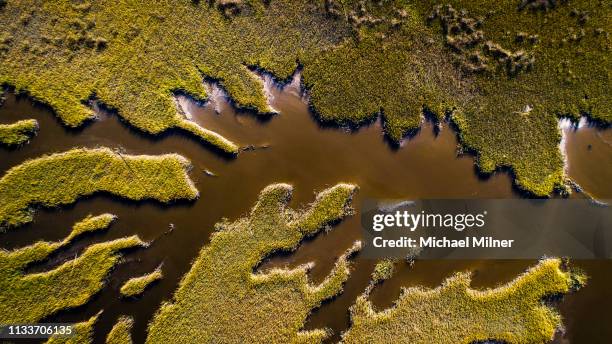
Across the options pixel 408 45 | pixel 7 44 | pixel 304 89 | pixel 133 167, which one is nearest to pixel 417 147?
pixel 408 45

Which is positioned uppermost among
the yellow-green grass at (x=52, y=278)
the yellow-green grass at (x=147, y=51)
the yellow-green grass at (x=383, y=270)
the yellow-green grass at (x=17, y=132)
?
the yellow-green grass at (x=147, y=51)

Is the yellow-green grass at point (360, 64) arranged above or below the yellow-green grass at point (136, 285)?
above

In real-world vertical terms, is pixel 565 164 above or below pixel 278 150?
below

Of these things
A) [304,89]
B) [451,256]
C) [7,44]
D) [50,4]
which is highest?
[50,4]

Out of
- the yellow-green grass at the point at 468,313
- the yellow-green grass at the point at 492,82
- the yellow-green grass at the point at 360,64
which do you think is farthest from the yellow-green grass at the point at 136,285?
the yellow-green grass at the point at 492,82

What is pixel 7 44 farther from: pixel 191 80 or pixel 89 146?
pixel 191 80

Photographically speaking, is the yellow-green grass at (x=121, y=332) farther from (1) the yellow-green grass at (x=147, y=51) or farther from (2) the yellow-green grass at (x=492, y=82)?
(2) the yellow-green grass at (x=492, y=82)
